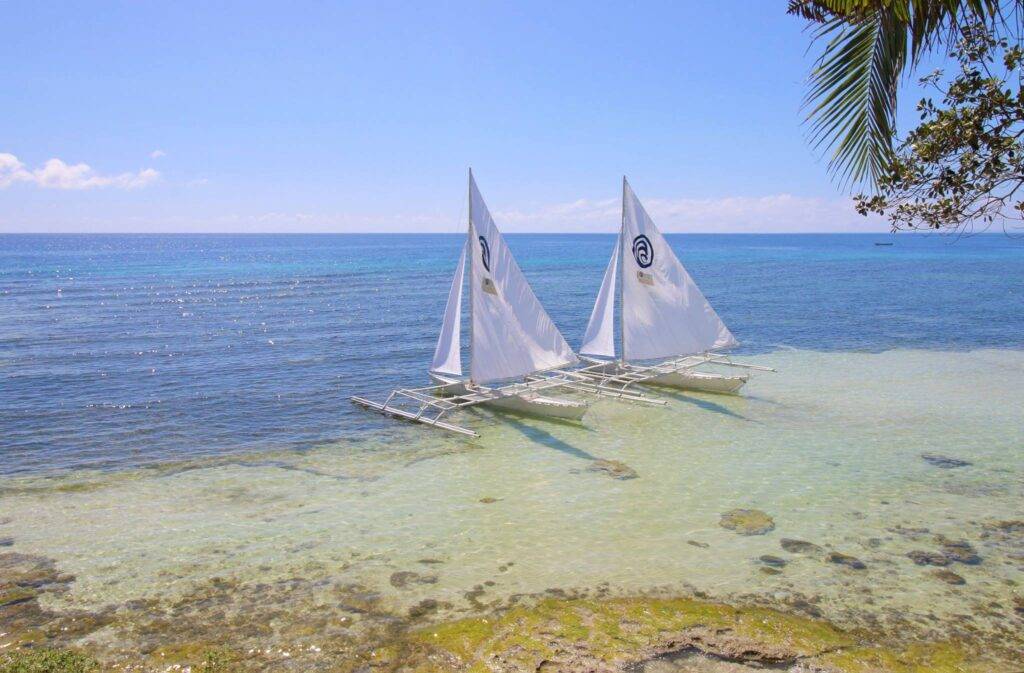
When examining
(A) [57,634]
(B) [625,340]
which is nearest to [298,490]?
(A) [57,634]

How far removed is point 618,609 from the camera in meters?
12.2

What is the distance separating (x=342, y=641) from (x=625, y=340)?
20.5 m

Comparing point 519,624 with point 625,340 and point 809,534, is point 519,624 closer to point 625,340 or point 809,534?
point 809,534

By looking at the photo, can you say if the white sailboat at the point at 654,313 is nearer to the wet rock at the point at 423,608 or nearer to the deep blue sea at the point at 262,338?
the deep blue sea at the point at 262,338

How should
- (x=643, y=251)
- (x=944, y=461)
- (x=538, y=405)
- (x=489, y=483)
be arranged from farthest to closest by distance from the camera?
1. (x=643, y=251)
2. (x=538, y=405)
3. (x=944, y=461)
4. (x=489, y=483)

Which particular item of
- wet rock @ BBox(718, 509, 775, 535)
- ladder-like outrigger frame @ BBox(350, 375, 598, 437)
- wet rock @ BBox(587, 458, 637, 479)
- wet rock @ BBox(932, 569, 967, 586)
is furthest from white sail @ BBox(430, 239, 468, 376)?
wet rock @ BBox(932, 569, 967, 586)

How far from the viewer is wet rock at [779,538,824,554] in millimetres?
14352

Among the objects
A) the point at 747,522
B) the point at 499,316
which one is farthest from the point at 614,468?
the point at 499,316

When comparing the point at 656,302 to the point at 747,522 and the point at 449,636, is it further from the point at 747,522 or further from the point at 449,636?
the point at 449,636

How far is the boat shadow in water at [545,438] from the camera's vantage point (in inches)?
842

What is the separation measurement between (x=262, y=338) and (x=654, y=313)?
85.6 feet

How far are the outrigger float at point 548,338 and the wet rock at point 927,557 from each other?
11.7 meters

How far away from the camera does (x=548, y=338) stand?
87.7 ft

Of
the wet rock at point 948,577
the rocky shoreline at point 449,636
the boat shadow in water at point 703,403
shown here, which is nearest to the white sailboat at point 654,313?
the boat shadow in water at point 703,403
